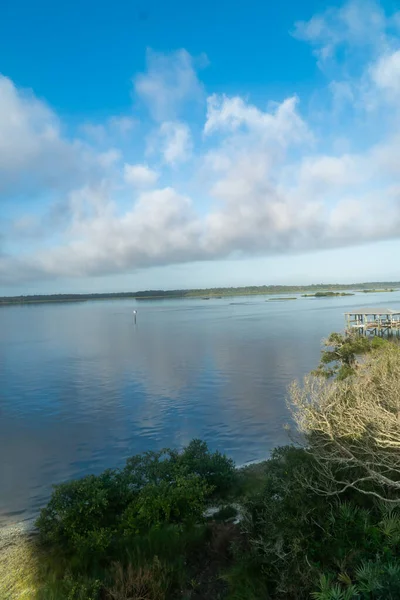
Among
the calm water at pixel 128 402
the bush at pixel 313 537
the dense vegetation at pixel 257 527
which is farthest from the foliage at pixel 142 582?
the calm water at pixel 128 402

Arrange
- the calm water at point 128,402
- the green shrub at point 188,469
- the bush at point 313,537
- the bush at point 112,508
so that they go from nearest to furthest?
1. the bush at point 313,537
2. the bush at point 112,508
3. the green shrub at point 188,469
4. the calm water at point 128,402

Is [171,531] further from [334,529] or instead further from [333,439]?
[333,439]

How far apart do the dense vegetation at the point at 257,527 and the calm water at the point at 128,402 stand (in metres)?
4.06

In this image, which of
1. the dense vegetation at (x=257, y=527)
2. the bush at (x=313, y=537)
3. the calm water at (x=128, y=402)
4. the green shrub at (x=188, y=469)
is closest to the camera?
the bush at (x=313, y=537)

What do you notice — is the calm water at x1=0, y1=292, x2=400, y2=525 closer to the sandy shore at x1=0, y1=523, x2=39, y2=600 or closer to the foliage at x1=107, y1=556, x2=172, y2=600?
the sandy shore at x1=0, y1=523, x2=39, y2=600

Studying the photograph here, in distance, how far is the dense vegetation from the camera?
6.86m

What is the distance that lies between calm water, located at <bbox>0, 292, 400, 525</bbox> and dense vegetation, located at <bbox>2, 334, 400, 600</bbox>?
13.3 ft

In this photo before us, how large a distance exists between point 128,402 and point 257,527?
17741 millimetres

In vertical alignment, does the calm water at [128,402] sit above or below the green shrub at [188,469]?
below

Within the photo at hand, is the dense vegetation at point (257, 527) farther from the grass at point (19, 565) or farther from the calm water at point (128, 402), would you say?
the calm water at point (128, 402)

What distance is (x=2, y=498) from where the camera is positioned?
13.5 metres

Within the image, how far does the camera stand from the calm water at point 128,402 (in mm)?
16547

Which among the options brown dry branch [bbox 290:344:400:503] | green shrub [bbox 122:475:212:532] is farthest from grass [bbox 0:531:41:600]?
brown dry branch [bbox 290:344:400:503]

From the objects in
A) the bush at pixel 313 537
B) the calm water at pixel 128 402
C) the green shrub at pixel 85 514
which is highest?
the bush at pixel 313 537
